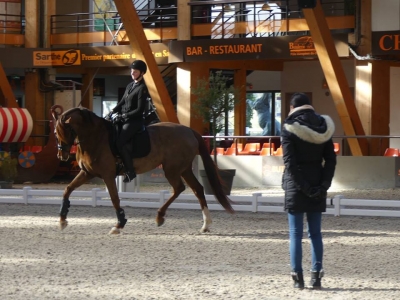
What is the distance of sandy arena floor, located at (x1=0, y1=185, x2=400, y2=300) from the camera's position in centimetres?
752

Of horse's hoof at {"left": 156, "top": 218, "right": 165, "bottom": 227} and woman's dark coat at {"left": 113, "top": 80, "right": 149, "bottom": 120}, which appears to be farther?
horse's hoof at {"left": 156, "top": 218, "right": 165, "bottom": 227}

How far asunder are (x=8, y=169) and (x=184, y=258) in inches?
552

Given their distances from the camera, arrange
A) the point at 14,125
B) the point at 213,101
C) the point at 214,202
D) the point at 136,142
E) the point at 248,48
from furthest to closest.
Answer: the point at 14,125 → the point at 248,48 → the point at 213,101 → the point at 214,202 → the point at 136,142

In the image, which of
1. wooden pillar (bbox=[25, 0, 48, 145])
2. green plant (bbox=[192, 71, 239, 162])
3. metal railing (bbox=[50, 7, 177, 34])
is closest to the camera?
green plant (bbox=[192, 71, 239, 162])

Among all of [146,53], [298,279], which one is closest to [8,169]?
[146,53]

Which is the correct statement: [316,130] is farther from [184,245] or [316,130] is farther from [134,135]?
[134,135]

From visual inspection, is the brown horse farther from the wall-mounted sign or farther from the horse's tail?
the wall-mounted sign

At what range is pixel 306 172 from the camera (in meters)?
7.51

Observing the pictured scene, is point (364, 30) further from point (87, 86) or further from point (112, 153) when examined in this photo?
point (112, 153)

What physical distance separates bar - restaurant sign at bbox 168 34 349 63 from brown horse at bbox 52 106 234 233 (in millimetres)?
11981

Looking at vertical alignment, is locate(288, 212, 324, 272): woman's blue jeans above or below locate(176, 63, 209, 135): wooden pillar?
below

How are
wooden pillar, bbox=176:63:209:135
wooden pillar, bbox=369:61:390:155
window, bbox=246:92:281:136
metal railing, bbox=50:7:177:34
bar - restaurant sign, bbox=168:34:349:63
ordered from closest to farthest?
bar - restaurant sign, bbox=168:34:349:63
wooden pillar, bbox=369:61:390:155
wooden pillar, bbox=176:63:209:135
metal railing, bbox=50:7:177:34
window, bbox=246:92:281:136

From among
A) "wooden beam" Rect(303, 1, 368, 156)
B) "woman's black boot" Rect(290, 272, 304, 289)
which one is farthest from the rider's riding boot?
"wooden beam" Rect(303, 1, 368, 156)

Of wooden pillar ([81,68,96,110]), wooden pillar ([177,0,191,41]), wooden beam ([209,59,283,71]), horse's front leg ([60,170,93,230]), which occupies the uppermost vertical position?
wooden pillar ([177,0,191,41])
